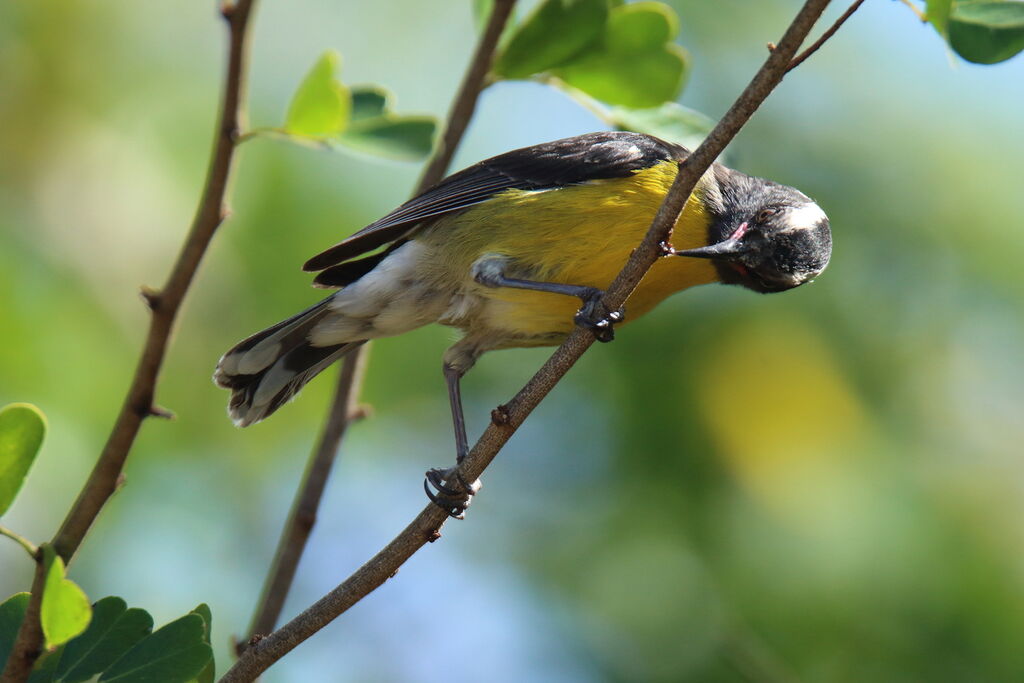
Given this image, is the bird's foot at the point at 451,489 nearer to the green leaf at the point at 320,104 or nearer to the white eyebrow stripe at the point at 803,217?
the green leaf at the point at 320,104

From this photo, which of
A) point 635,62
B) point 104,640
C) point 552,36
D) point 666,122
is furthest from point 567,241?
point 104,640

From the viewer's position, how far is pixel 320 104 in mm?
3244

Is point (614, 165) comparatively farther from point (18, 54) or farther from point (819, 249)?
point (18, 54)

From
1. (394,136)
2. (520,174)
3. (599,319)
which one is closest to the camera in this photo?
(599,319)

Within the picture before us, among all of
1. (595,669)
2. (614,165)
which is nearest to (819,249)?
(614,165)

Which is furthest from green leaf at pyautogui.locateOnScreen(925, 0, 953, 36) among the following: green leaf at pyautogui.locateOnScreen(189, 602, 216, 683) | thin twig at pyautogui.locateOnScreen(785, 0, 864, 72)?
green leaf at pyautogui.locateOnScreen(189, 602, 216, 683)

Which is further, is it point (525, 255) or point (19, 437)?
point (525, 255)

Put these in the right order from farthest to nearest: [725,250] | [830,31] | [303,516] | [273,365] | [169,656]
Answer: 1. [273,365]
2. [725,250]
3. [303,516]
4. [830,31]
5. [169,656]

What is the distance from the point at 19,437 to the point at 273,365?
2.49 metres

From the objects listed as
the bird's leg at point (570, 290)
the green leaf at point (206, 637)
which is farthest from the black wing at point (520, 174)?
the green leaf at point (206, 637)

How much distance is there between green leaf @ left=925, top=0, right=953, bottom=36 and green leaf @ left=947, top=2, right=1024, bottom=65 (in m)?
0.02

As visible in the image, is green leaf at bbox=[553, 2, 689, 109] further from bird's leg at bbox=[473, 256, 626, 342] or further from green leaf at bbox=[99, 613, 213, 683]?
green leaf at bbox=[99, 613, 213, 683]

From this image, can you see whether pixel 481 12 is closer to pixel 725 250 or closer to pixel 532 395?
Answer: pixel 725 250

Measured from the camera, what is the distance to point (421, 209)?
446 cm
